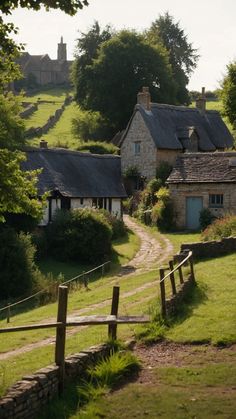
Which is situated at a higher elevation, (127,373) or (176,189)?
(176,189)

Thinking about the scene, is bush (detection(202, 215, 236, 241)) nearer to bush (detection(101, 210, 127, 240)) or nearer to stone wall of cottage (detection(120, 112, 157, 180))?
bush (detection(101, 210, 127, 240))

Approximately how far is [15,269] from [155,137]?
83.8 feet

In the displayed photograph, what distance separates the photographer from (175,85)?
7350cm

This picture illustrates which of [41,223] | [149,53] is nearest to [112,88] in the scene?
[149,53]

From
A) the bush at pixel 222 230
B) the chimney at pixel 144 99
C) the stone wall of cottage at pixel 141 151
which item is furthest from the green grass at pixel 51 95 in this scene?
the bush at pixel 222 230

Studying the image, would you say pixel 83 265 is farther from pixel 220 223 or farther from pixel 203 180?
pixel 203 180

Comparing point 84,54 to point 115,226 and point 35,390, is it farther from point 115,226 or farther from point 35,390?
point 35,390

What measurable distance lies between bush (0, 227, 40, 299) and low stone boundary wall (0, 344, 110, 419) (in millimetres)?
16819

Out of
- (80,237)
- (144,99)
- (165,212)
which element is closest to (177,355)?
(80,237)

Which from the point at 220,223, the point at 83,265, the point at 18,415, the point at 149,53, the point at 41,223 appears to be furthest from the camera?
the point at 149,53

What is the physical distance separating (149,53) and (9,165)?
185ft

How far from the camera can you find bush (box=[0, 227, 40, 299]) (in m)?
29.8

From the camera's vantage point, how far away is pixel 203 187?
42.8m

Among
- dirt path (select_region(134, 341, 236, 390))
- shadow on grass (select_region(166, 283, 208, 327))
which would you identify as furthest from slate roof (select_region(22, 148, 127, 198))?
dirt path (select_region(134, 341, 236, 390))
